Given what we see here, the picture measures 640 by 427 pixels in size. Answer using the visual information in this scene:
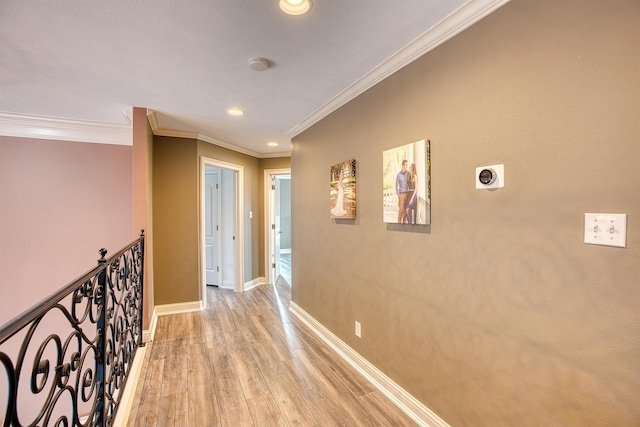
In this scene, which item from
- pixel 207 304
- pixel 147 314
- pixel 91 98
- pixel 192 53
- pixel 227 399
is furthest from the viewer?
pixel 207 304

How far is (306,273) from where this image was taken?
10.9ft

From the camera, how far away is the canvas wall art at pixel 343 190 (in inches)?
93.5

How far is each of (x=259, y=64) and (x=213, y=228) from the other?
3658mm

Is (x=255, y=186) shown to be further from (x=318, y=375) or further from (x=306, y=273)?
(x=318, y=375)

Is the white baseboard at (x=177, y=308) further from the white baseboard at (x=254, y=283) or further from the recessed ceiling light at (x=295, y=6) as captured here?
the recessed ceiling light at (x=295, y=6)

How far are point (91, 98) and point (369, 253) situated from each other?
2.82 m

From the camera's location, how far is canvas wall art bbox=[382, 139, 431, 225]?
5.44ft

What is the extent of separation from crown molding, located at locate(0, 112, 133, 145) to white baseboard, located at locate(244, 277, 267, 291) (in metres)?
2.63

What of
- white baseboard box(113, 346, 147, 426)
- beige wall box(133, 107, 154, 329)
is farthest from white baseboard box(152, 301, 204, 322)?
white baseboard box(113, 346, 147, 426)

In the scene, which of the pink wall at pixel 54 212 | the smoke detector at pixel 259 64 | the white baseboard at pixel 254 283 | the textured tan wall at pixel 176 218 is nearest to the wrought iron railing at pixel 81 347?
the pink wall at pixel 54 212

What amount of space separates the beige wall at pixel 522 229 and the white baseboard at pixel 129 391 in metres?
1.69

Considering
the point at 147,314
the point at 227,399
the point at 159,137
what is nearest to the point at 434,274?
the point at 227,399

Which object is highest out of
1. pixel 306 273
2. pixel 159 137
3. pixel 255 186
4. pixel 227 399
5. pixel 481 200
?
pixel 159 137

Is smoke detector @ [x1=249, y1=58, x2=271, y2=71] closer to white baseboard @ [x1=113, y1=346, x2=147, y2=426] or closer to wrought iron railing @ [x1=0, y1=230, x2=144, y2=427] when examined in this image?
wrought iron railing @ [x1=0, y1=230, x2=144, y2=427]
